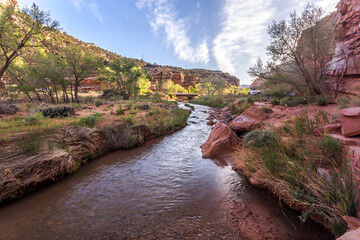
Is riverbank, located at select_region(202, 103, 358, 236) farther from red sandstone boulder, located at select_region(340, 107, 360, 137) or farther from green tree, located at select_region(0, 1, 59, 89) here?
green tree, located at select_region(0, 1, 59, 89)

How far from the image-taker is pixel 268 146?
529 cm

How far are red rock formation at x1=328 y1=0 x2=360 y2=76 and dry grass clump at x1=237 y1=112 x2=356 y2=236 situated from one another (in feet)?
37.4

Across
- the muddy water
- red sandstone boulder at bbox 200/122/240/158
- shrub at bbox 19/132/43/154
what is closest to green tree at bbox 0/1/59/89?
shrub at bbox 19/132/43/154

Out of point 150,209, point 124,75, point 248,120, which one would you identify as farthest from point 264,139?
point 124,75

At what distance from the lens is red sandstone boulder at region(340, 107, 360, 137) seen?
3.68 metres

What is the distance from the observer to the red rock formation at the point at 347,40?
1157 centimetres

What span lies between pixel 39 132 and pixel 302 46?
Answer: 1819cm

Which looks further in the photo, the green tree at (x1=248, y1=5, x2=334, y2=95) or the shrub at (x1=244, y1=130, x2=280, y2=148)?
the green tree at (x1=248, y1=5, x2=334, y2=95)

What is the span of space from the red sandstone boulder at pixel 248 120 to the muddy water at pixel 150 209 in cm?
478

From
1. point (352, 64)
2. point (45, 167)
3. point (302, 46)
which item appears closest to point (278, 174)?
point (45, 167)

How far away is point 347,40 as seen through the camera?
12.7 metres

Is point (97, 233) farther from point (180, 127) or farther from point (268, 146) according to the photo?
point (180, 127)

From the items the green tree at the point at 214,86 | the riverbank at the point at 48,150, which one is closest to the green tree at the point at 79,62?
the riverbank at the point at 48,150

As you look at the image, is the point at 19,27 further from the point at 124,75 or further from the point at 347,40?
the point at 347,40
